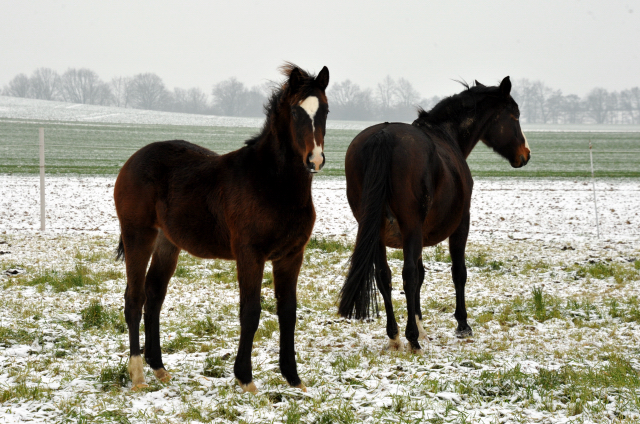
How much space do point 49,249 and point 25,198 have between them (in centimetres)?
774

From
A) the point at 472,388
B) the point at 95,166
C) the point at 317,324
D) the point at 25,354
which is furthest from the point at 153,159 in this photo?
the point at 95,166

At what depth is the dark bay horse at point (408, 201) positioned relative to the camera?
5.30 metres

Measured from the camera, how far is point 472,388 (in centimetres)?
425

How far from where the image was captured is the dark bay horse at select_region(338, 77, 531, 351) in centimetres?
530

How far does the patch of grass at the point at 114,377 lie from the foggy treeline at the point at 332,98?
61724mm

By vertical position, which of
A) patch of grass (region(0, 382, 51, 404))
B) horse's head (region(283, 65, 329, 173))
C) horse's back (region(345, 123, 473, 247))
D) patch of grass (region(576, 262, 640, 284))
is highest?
horse's head (region(283, 65, 329, 173))

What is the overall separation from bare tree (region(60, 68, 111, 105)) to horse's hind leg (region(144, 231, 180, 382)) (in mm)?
90710

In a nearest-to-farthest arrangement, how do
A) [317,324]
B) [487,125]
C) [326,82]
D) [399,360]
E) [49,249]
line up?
[326,82], [399,360], [317,324], [487,125], [49,249]

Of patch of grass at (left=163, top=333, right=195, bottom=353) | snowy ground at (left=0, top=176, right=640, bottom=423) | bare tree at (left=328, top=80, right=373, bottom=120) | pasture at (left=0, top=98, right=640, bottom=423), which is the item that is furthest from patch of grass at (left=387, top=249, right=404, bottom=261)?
bare tree at (left=328, top=80, right=373, bottom=120)

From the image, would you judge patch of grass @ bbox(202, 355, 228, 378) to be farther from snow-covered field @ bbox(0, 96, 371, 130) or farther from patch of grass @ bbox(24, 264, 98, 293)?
snow-covered field @ bbox(0, 96, 371, 130)

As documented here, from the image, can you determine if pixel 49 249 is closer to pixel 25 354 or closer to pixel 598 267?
pixel 25 354

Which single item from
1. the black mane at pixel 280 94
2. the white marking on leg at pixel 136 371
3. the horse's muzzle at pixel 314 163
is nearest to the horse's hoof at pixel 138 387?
the white marking on leg at pixel 136 371

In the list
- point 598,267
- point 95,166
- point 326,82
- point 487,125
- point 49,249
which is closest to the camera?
point 326,82

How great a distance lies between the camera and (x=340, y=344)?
227 inches
